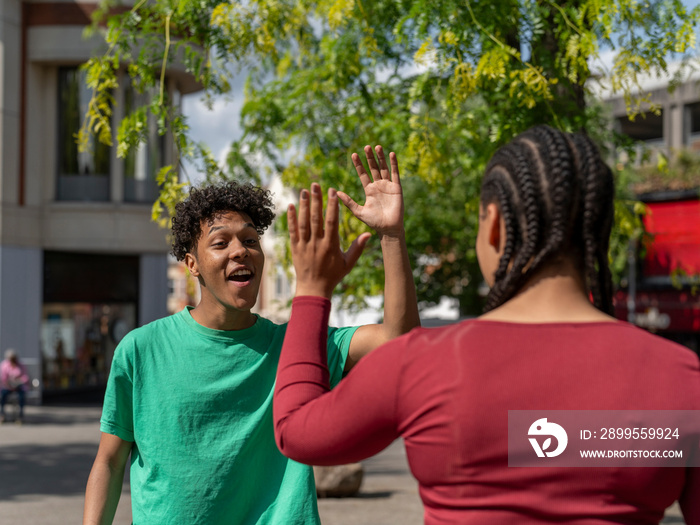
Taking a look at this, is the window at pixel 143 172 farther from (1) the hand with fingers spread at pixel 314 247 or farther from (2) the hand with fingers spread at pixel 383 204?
(1) the hand with fingers spread at pixel 314 247

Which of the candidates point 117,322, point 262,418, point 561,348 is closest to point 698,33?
point 262,418

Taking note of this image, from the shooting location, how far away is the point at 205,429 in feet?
7.72

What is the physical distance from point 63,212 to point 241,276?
17.9 meters

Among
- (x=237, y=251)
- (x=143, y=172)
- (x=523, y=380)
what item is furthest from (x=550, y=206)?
(x=143, y=172)

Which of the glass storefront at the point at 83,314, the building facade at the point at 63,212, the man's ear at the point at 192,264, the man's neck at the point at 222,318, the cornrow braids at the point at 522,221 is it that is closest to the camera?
the cornrow braids at the point at 522,221

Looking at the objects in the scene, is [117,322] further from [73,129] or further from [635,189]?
[635,189]

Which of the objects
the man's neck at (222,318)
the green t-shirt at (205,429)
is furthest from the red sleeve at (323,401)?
the man's neck at (222,318)

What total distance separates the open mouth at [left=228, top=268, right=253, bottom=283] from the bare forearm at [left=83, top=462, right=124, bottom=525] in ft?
2.15

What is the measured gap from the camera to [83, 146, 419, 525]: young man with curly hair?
7.61 feet

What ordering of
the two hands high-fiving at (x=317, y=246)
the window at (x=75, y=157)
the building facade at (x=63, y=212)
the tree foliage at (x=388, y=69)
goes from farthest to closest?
1. the window at (x=75, y=157)
2. the building facade at (x=63, y=212)
3. the tree foliage at (x=388, y=69)
4. the two hands high-fiving at (x=317, y=246)

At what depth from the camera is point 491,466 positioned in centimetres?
131

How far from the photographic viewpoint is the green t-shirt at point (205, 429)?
7.59ft

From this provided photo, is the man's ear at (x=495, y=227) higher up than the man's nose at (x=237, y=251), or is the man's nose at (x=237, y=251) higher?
the man's ear at (x=495, y=227)

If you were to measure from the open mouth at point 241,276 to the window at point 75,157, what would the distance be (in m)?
17.7
